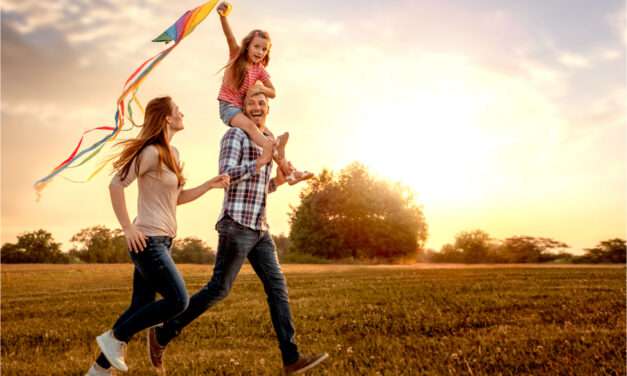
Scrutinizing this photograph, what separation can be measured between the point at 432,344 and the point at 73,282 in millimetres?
15428

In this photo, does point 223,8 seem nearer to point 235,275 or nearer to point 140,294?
point 235,275

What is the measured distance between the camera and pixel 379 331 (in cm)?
809

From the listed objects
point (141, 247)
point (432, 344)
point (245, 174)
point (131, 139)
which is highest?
point (131, 139)

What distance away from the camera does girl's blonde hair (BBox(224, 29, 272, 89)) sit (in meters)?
5.12

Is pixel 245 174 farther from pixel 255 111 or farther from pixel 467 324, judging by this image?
pixel 467 324

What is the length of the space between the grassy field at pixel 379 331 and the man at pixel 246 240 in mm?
868

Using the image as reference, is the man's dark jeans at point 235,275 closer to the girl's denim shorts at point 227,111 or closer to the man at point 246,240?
the man at point 246,240

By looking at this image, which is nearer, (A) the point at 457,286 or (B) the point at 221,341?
(B) the point at 221,341

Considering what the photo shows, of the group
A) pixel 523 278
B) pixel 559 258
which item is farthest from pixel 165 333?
pixel 559 258

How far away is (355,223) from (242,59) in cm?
3761

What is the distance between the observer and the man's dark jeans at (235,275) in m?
4.91

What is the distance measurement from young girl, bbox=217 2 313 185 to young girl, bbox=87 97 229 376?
1.60 feet

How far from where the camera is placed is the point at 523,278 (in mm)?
16828

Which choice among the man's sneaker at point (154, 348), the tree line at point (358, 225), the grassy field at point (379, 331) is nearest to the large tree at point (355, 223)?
the tree line at point (358, 225)
